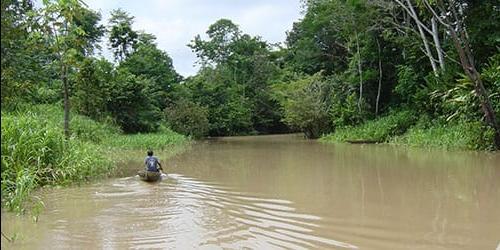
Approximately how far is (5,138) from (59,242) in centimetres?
445

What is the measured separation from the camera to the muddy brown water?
236 inches

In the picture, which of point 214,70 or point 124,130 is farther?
point 214,70

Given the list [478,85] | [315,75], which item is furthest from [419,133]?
[315,75]

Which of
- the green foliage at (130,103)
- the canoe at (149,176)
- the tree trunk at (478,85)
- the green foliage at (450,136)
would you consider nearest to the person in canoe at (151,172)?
the canoe at (149,176)

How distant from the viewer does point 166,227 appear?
689cm

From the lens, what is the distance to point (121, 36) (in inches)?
1613

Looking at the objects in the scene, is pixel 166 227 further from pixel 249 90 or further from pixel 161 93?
pixel 249 90

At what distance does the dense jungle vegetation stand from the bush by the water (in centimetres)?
3

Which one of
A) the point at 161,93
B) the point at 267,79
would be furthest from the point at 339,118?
the point at 267,79

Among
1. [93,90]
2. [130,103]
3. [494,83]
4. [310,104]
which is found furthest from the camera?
[310,104]

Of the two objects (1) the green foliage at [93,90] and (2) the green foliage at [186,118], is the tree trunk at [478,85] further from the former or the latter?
(2) the green foliage at [186,118]

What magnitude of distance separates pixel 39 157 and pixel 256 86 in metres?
40.4

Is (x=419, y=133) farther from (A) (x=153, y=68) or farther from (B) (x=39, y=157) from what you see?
(A) (x=153, y=68)

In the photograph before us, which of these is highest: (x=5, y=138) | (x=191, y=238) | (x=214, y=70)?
(x=214, y=70)
